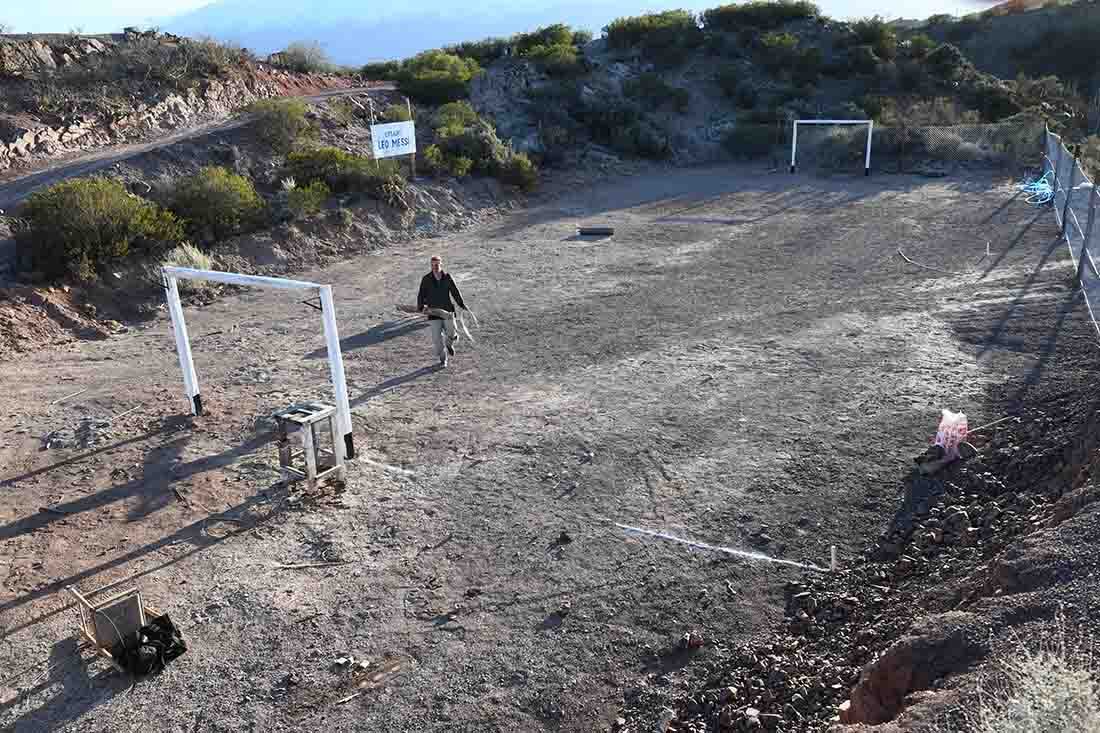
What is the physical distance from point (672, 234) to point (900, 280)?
5.78m

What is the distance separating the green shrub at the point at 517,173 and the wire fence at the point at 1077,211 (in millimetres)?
13111

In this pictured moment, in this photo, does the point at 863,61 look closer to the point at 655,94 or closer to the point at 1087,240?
the point at 655,94

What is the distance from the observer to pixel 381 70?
34938 millimetres

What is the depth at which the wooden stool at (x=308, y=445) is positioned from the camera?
29.1ft

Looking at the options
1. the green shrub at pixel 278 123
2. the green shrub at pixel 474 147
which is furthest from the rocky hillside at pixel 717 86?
the green shrub at pixel 278 123

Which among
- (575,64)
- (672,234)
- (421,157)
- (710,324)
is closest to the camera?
(710,324)

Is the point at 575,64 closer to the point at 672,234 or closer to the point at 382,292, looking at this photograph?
the point at 672,234

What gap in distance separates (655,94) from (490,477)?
1025 inches

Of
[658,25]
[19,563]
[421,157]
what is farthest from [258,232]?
[658,25]

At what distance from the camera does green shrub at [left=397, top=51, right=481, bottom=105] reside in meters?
29.4

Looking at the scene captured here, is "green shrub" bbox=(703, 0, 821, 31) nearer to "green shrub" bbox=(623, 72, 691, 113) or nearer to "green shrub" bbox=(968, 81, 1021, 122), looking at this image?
"green shrub" bbox=(623, 72, 691, 113)

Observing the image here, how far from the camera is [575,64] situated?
3300 centimetres

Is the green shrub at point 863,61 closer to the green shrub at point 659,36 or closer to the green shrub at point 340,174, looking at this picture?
the green shrub at point 659,36

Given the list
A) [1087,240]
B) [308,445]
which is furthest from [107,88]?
[1087,240]
